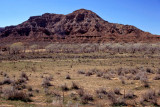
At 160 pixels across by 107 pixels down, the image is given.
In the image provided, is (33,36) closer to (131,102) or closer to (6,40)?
(6,40)

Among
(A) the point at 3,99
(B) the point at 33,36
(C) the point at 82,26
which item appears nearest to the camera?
(A) the point at 3,99

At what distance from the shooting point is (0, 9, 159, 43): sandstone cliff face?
397ft

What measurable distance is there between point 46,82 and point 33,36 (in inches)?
4913

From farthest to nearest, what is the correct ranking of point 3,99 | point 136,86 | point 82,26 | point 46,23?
1. point 46,23
2. point 82,26
3. point 136,86
4. point 3,99

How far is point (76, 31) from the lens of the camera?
456 feet

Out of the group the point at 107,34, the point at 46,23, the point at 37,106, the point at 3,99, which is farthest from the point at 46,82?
the point at 46,23

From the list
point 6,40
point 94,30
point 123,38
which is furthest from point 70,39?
point 6,40

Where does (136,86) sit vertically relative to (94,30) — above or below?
below

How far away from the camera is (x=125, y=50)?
71188mm

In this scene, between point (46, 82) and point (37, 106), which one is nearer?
point (37, 106)

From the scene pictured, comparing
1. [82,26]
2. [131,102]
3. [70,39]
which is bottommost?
[131,102]

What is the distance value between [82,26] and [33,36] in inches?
1648

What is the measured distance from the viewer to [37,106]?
8281mm

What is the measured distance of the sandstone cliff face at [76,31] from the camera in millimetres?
120938
